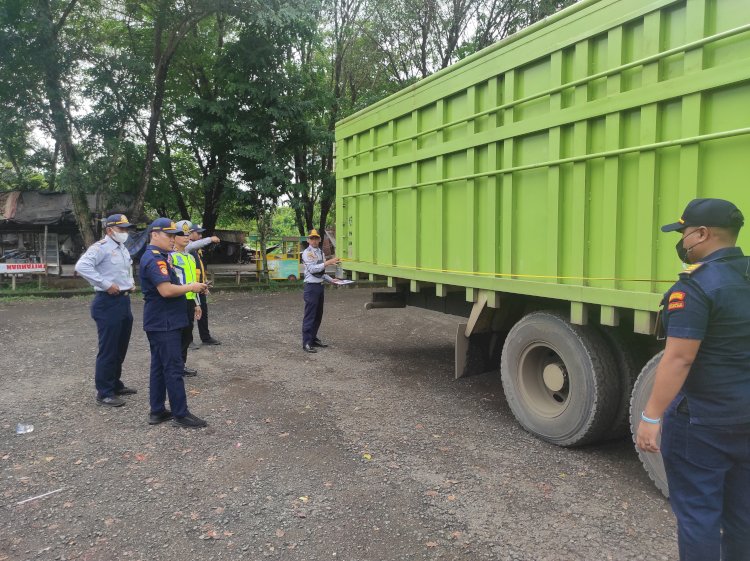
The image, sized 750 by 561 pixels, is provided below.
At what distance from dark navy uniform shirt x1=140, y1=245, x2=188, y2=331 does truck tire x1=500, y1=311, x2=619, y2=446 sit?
2810 millimetres

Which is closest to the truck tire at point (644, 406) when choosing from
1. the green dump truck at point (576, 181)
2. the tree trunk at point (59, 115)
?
the green dump truck at point (576, 181)

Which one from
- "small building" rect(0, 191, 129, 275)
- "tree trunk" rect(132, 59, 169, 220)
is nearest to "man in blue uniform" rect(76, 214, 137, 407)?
"tree trunk" rect(132, 59, 169, 220)

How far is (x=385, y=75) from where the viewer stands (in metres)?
17.1

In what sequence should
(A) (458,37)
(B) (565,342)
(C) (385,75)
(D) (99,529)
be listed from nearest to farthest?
(D) (99,529), (B) (565,342), (A) (458,37), (C) (385,75)

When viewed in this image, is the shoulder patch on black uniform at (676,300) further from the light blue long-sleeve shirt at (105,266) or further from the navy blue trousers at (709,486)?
the light blue long-sleeve shirt at (105,266)

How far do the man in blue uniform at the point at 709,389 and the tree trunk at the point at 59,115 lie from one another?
584 inches

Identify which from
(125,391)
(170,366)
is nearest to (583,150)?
(170,366)

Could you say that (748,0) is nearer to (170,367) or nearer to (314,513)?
(314,513)

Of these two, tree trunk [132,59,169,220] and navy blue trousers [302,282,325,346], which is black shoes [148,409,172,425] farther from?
tree trunk [132,59,169,220]

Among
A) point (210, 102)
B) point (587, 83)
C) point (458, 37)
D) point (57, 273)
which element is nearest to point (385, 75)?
point (458, 37)

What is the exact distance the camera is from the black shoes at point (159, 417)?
442 centimetres

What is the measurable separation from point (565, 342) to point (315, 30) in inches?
509

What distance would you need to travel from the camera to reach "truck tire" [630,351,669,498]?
3.10 meters

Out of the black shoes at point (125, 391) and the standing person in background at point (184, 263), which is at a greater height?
the standing person in background at point (184, 263)
